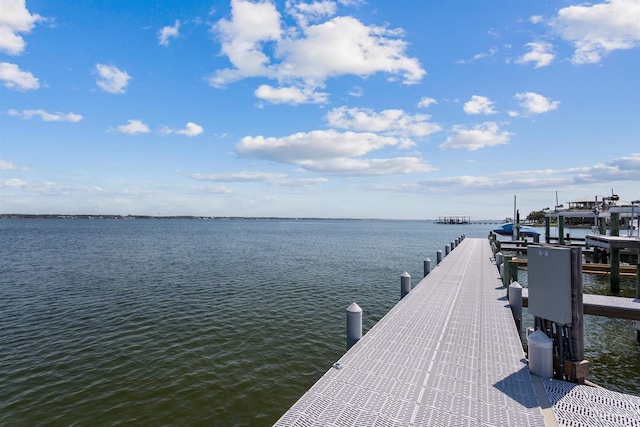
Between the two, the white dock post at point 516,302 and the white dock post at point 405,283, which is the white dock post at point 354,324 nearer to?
the white dock post at point 405,283

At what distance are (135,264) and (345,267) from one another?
19.9m

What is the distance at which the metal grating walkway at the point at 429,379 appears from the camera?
5.30 meters

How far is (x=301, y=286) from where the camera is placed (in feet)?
70.0

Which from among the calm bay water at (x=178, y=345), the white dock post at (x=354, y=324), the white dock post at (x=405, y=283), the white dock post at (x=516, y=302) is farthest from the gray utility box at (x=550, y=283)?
the white dock post at (x=405, y=283)

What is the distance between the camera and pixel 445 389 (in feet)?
20.2

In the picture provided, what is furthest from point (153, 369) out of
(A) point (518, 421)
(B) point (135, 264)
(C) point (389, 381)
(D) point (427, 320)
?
(B) point (135, 264)

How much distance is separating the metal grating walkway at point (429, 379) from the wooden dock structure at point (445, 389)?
17 millimetres

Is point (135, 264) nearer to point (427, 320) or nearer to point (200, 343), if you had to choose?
point (200, 343)

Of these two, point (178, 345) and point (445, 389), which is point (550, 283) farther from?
point (178, 345)

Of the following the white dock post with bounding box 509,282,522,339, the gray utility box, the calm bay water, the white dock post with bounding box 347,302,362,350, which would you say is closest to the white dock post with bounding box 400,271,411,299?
the calm bay water

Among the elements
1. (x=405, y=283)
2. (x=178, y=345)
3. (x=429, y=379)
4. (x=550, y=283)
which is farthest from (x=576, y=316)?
(x=178, y=345)

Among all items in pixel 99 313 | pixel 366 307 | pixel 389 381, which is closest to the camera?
pixel 389 381

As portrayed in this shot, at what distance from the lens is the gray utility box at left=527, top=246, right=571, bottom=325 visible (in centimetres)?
658

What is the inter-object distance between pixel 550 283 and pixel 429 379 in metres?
3.29
